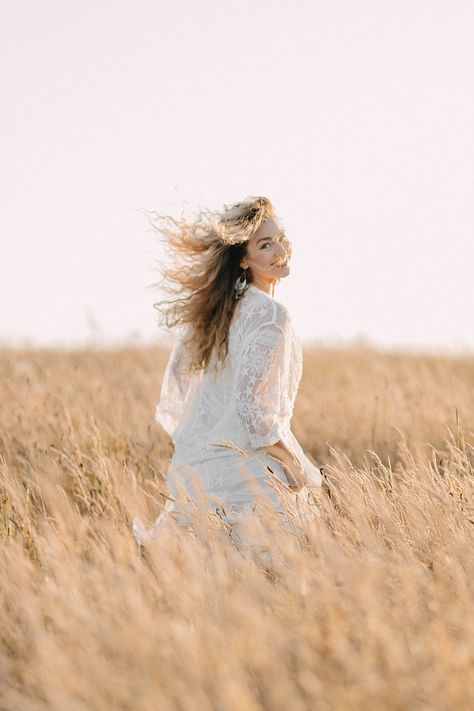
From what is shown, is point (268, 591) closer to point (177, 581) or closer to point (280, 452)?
point (177, 581)

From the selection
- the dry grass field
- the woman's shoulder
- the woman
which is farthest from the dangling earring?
the dry grass field

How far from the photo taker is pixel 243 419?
3852 millimetres

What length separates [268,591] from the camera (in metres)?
2.68

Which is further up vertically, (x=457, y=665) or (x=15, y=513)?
(x=457, y=665)

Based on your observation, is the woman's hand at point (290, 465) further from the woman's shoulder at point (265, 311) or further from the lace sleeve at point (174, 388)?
the lace sleeve at point (174, 388)

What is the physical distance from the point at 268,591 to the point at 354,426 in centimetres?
464

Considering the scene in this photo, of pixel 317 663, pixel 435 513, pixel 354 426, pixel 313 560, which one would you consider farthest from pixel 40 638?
pixel 354 426

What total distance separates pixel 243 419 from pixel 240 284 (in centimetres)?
68

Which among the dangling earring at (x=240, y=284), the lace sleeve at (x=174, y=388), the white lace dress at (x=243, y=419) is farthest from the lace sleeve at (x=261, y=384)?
the lace sleeve at (x=174, y=388)

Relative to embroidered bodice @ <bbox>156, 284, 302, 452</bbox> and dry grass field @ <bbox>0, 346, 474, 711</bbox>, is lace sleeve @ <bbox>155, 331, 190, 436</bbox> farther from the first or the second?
dry grass field @ <bbox>0, 346, 474, 711</bbox>

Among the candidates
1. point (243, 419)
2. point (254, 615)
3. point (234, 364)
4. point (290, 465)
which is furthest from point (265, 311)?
point (254, 615)

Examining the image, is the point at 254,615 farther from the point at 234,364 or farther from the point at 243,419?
the point at 234,364

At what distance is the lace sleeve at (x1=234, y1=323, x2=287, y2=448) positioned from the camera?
3844 mm

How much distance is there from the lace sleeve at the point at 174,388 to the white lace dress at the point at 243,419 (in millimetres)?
169
